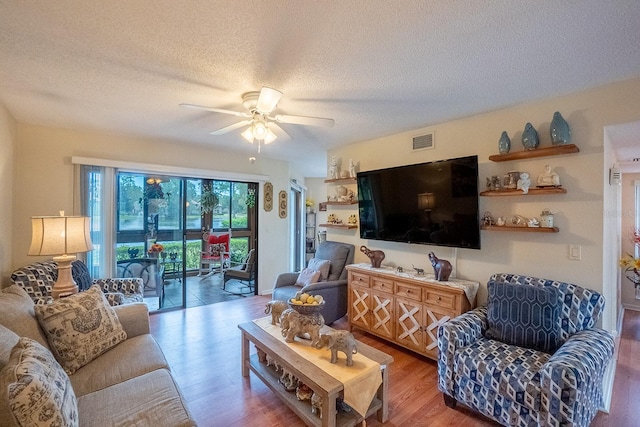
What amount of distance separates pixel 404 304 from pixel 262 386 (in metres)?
1.52

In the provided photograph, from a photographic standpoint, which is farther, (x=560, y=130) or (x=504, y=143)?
(x=504, y=143)

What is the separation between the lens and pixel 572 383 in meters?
1.57

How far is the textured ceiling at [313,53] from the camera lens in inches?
56.2

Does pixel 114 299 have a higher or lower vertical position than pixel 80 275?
lower

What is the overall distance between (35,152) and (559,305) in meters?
5.28

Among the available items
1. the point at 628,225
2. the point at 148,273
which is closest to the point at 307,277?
the point at 148,273

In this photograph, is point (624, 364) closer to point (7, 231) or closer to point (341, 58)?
point (341, 58)

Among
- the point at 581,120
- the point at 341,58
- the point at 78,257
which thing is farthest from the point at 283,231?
the point at 581,120

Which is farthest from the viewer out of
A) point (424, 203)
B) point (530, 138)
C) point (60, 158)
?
point (60, 158)

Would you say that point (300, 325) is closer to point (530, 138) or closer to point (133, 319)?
point (133, 319)

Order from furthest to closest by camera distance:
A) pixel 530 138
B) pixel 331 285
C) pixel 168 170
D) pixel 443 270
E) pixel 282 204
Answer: pixel 282 204 < pixel 168 170 < pixel 331 285 < pixel 443 270 < pixel 530 138

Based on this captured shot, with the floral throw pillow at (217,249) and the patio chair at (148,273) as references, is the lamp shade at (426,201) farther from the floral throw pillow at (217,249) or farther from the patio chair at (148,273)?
the patio chair at (148,273)

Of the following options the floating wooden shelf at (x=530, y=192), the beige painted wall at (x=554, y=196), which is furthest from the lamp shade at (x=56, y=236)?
the floating wooden shelf at (x=530, y=192)

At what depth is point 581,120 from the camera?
2324mm
